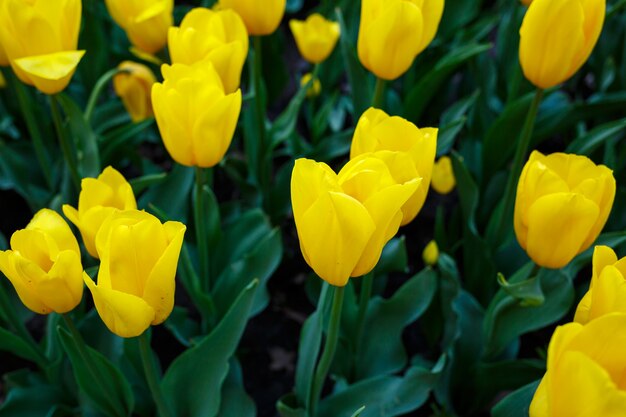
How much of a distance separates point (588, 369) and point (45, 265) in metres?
0.67

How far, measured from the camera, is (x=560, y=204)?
94 cm

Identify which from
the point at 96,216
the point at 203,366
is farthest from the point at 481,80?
the point at 96,216

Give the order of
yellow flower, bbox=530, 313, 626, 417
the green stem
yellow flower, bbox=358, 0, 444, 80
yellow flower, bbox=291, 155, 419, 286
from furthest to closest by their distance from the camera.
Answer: yellow flower, bbox=358, 0, 444, 80, the green stem, yellow flower, bbox=291, 155, 419, 286, yellow flower, bbox=530, 313, 626, 417

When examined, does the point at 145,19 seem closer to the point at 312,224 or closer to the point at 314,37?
the point at 314,37

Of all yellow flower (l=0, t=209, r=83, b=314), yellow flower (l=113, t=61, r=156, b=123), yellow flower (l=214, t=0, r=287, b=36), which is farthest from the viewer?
yellow flower (l=113, t=61, r=156, b=123)

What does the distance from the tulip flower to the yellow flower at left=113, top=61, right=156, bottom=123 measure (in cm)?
117

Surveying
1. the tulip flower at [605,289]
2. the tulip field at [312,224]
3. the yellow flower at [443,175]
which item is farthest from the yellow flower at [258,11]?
the tulip flower at [605,289]

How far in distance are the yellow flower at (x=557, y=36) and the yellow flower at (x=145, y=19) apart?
698mm

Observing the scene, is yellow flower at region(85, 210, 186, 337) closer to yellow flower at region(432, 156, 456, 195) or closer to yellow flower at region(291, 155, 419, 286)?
yellow flower at region(291, 155, 419, 286)

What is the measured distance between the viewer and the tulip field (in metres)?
0.83

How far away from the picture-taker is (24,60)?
45.6 inches

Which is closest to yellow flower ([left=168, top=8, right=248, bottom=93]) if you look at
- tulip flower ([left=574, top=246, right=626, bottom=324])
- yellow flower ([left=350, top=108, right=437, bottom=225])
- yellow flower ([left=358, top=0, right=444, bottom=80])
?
yellow flower ([left=358, top=0, right=444, bottom=80])

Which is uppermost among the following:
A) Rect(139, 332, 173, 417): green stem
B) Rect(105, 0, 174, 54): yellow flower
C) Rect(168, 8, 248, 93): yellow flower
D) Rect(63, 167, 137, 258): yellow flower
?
Rect(168, 8, 248, 93): yellow flower

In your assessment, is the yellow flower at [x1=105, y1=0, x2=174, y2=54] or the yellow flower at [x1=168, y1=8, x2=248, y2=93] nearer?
the yellow flower at [x1=168, y1=8, x2=248, y2=93]
